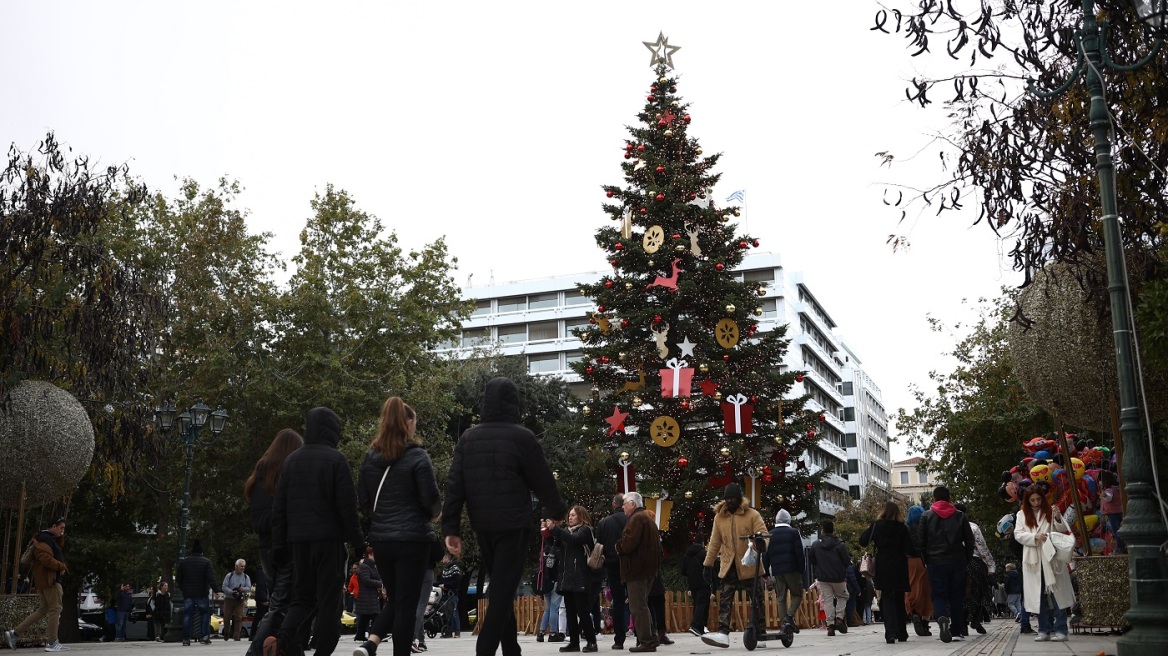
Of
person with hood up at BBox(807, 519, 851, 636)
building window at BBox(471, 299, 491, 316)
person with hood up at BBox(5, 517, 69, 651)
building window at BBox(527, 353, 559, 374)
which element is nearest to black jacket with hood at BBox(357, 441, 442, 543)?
person with hood up at BBox(5, 517, 69, 651)

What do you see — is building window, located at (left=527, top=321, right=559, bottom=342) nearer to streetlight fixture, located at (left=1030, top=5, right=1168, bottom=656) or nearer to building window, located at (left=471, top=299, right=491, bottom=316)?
building window, located at (left=471, top=299, right=491, bottom=316)

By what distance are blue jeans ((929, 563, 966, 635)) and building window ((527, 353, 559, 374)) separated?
72.1 m

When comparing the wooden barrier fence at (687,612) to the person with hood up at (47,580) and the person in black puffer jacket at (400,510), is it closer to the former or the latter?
the person with hood up at (47,580)

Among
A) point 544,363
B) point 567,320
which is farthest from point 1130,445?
point 567,320

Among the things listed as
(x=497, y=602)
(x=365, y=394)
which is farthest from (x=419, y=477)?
(x=365, y=394)

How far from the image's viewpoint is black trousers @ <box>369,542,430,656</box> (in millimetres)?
7664

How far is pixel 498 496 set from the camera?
7508 millimetres

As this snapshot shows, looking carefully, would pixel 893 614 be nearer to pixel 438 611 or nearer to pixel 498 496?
pixel 498 496

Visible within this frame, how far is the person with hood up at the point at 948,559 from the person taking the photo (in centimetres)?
1295

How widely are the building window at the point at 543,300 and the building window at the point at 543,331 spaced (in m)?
1.58

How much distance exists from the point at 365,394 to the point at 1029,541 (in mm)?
24502

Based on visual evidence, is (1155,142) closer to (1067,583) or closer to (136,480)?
(1067,583)

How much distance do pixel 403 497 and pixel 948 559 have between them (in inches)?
305

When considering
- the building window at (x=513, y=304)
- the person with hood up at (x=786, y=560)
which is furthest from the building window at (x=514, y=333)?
the person with hood up at (x=786, y=560)
